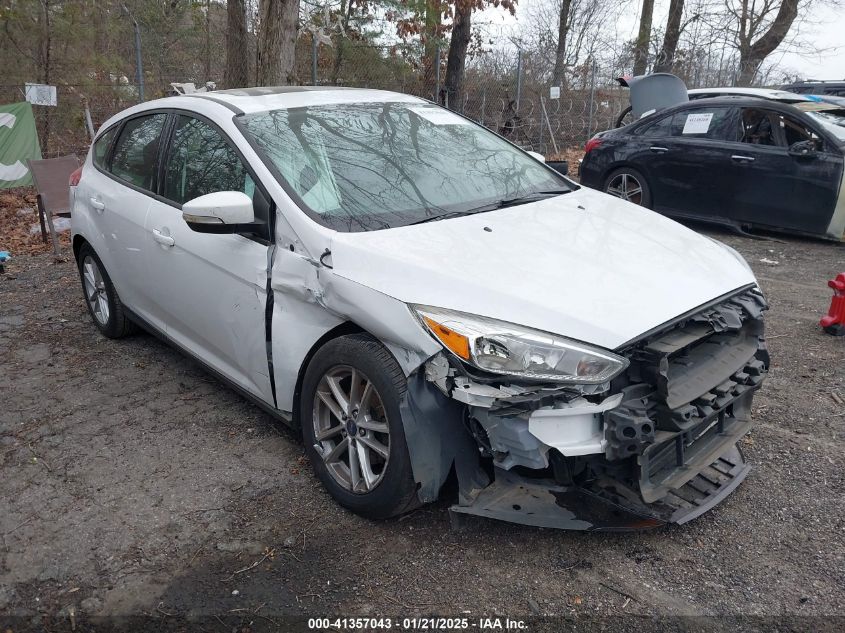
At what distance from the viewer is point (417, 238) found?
10.2 ft

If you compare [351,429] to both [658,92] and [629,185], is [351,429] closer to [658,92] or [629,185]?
[629,185]

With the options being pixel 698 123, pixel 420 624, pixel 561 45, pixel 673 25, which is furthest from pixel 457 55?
pixel 420 624

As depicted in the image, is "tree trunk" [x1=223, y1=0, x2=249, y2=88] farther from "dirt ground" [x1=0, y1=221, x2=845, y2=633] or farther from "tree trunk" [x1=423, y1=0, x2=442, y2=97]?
"dirt ground" [x1=0, y1=221, x2=845, y2=633]

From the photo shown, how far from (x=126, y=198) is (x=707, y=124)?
260 inches

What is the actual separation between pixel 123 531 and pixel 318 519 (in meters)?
0.82

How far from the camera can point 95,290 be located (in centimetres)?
539

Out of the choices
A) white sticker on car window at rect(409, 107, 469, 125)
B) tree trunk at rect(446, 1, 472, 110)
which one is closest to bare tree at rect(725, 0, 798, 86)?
tree trunk at rect(446, 1, 472, 110)

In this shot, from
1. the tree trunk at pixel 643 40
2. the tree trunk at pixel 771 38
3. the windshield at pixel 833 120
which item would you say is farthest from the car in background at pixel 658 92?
the tree trunk at pixel 771 38

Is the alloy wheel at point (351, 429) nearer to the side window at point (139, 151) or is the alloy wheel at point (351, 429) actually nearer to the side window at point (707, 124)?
the side window at point (139, 151)

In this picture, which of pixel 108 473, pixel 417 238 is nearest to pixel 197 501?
pixel 108 473

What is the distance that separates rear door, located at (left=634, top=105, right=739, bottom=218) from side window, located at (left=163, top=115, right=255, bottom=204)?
614 cm

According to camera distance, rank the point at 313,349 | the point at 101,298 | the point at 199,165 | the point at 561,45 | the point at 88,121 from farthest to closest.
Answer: the point at 561,45 → the point at 88,121 → the point at 101,298 → the point at 199,165 → the point at 313,349

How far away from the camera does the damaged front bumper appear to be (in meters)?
2.59

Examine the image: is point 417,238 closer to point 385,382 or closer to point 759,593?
point 385,382
